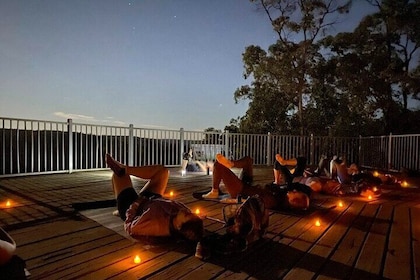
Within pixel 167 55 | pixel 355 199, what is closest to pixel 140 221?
pixel 355 199

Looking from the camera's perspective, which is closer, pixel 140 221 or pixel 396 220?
pixel 140 221

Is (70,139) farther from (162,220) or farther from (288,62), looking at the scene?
(288,62)

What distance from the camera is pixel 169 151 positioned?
29.5ft

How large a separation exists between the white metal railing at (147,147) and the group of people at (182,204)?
4.46m

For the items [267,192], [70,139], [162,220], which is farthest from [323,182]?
[70,139]

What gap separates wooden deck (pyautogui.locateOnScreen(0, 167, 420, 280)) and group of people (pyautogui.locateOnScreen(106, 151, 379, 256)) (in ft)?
0.41

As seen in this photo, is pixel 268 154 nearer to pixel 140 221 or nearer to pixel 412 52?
pixel 412 52

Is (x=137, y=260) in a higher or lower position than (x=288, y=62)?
lower

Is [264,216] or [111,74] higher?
[111,74]

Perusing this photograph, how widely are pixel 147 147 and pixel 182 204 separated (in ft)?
20.9

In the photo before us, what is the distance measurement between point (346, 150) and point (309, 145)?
4.16 feet

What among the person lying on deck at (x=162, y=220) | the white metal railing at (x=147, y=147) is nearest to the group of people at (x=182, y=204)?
the person lying on deck at (x=162, y=220)

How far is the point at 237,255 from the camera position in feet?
6.31

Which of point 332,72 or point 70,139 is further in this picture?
point 332,72
